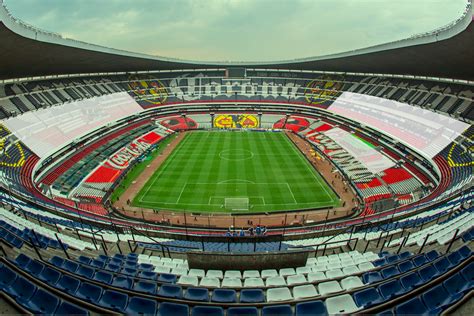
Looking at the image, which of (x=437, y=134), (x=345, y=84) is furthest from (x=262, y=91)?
(x=437, y=134)

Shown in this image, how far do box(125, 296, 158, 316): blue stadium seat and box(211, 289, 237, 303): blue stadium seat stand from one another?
1707mm

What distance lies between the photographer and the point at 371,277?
885cm

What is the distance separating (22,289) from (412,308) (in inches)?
358

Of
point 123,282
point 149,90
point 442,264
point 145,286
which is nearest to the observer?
point 442,264

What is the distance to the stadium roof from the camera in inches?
940

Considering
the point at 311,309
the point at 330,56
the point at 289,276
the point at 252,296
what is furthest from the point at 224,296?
the point at 330,56

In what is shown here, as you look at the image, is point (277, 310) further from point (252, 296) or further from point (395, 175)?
point (395, 175)

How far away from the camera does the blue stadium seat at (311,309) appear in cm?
671

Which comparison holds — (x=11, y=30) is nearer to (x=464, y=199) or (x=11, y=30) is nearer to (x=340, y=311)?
(x=340, y=311)

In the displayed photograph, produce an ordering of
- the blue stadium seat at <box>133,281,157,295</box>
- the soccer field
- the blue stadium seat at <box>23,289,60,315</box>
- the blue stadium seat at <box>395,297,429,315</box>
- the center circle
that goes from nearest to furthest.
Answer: the blue stadium seat at <box>395,297,429,315</box> < the blue stadium seat at <box>23,289,60,315</box> < the blue stadium seat at <box>133,281,157,295</box> < the soccer field < the center circle

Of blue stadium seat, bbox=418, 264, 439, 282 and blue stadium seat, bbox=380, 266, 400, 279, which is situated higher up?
blue stadium seat, bbox=380, 266, 400, 279

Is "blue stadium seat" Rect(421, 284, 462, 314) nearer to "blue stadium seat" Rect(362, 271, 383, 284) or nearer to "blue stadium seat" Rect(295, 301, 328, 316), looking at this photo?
"blue stadium seat" Rect(295, 301, 328, 316)

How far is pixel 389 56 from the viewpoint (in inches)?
1571

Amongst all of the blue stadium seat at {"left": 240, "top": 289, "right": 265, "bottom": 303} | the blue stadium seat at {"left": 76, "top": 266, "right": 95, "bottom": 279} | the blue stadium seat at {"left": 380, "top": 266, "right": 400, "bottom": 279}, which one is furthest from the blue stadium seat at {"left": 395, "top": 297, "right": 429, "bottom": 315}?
the blue stadium seat at {"left": 76, "top": 266, "right": 95, "bottom": 279}
